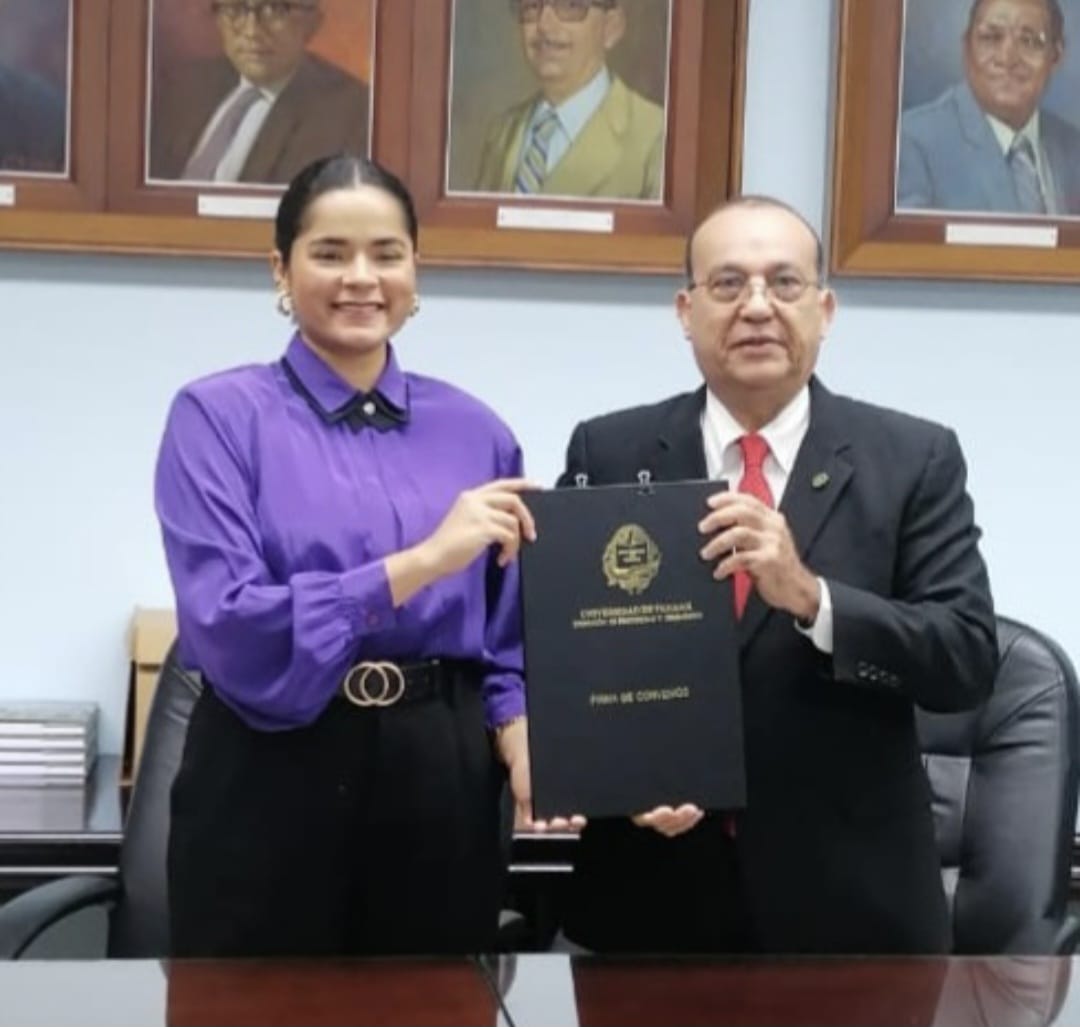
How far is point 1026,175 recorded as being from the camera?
312cm

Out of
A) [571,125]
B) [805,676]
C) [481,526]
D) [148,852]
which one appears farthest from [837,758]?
[571,125]

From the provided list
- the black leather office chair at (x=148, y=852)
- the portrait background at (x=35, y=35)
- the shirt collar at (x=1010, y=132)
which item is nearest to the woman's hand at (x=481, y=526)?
the black leather office chair at (x=148, y=852)

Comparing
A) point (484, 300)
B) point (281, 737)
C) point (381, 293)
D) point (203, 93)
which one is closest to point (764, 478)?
point (381, 293)

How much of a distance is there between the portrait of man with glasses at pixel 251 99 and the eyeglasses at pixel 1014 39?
1.01 meters

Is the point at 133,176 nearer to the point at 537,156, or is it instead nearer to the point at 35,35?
the point at 35,35

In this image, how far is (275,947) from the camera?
2.04 metres

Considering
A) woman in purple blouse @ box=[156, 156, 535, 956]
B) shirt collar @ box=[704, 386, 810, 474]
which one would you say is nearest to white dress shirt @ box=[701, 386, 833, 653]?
shirt collar @ box=[704, 386, 810, 474]

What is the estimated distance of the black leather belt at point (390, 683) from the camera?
2.03 metres

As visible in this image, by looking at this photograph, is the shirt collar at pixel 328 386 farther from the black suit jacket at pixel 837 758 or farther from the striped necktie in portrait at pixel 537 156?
the striped necktie in portrait at pixel 537 156

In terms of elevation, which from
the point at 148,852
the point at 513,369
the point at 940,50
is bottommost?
the point at 148,852

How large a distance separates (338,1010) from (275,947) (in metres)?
0.32

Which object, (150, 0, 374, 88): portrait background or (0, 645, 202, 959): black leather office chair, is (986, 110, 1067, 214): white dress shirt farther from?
(0, 645, 202, 959): black leather office chair

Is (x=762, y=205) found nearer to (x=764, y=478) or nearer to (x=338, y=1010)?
(x=764, y=478)

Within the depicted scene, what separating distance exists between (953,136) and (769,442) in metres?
1.17
